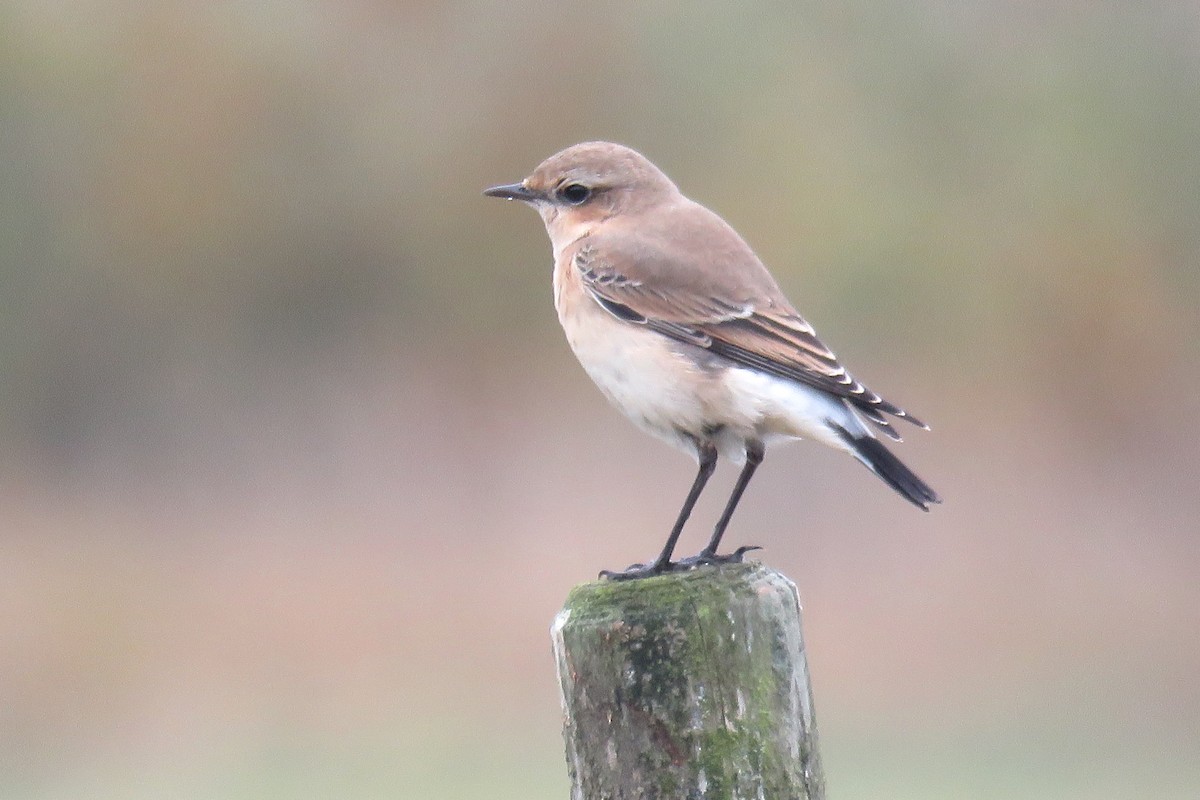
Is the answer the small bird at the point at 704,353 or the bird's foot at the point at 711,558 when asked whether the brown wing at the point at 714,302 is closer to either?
the small bird at the point at 704,353

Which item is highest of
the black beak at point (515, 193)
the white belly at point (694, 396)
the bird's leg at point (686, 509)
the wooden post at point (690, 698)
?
the black beak at point (515, 193)

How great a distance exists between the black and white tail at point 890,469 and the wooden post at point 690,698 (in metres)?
1.52

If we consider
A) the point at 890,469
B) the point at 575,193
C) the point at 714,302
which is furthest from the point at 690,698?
the point at 575,193

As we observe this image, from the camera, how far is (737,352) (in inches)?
220

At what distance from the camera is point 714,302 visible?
5773 millimetres

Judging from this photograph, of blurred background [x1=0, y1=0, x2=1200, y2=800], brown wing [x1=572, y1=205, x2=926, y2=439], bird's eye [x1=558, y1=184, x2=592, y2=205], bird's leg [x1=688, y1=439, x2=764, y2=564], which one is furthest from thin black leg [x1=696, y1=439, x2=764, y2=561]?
blurred background [x1=0, y1=0, x2=1200, y2=800]

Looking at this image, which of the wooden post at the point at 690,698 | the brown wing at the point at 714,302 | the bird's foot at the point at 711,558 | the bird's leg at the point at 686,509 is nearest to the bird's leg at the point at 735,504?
the bird's foot at the point at 711,558

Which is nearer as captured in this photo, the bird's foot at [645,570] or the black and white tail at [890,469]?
the bird's foot at [645,570]

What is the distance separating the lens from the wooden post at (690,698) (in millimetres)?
3367

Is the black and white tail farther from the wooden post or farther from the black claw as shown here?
the wooden post

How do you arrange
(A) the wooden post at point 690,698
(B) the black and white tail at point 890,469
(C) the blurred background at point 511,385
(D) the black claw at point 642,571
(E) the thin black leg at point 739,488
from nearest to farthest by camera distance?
1. (A) the wooden post at point 690,698
2. (D) the black claw at point 642,571
3. (B) the black and white tail at point 890,469
4. (E) the thin black leg at point 739,488
5. (C) the blurred background at point 511,385

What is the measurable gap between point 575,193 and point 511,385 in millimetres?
8638

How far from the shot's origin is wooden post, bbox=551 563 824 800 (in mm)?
3367

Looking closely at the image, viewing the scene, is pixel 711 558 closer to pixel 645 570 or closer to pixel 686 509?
pixel 645 570
